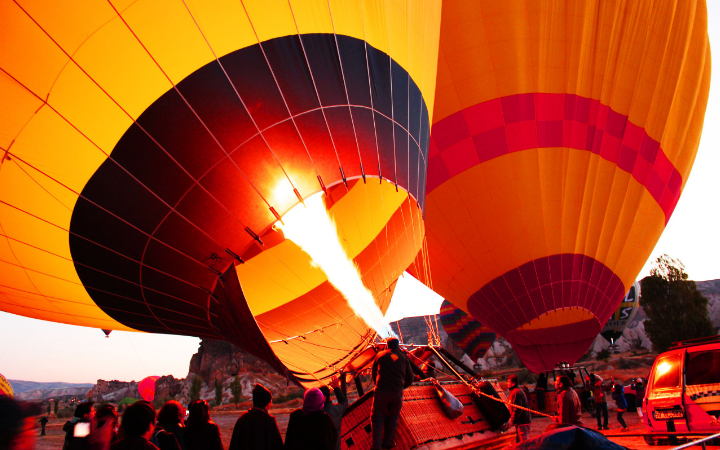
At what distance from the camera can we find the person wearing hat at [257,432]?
2.49 m

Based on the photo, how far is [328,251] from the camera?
4812 millimetres

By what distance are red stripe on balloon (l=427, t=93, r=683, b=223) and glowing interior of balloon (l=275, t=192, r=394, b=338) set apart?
4.44 meters

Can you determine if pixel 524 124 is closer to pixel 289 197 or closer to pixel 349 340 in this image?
pixel 349 340

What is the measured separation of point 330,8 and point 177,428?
322 centimetres

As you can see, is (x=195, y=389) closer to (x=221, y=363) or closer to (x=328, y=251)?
(x=221, y=363)

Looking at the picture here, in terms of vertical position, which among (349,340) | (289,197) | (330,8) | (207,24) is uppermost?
(330,8)

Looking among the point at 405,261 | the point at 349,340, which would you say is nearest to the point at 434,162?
the point at 405,261

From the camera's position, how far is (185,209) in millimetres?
3498

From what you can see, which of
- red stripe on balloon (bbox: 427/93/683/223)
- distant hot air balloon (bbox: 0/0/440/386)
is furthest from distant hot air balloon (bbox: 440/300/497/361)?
distant hot air balloon (bbox: 0/0/440/386)

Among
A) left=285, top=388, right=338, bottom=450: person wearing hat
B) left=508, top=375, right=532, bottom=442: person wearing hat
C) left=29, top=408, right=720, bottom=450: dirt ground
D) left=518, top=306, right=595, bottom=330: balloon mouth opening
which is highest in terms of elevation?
left=518, top=306, right=595, bottom=330: balloon mouth opening

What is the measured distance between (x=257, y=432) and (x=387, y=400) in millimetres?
872

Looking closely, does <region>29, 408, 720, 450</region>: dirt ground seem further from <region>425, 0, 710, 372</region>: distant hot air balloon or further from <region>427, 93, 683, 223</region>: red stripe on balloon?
<region>427, 93, 683, 223</region>: red stripe on balloon

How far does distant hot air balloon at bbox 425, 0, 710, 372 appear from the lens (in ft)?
28.4

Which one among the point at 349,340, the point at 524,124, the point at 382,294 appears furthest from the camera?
the point at 524,124
